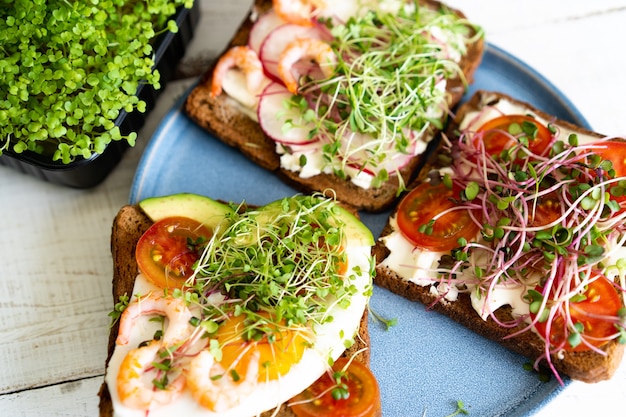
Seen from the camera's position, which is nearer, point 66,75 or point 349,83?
point 66,75

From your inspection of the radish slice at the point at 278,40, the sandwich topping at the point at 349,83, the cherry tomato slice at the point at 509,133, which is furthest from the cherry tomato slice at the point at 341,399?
the radish slice at the point at 278,40

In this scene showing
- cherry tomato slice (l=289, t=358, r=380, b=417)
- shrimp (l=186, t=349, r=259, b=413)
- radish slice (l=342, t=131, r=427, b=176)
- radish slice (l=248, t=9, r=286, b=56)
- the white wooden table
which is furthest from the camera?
radish slice (l=248, t=9, r=286, b=56)

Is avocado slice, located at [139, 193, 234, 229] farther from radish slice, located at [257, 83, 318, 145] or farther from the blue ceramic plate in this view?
radish slice, located at [257, 83, 318, 145]

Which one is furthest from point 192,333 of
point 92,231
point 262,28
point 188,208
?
point 262,28

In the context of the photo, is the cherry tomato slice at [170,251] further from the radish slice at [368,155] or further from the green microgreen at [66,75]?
the radish slice at [368,155]

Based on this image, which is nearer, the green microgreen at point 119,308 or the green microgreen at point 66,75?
the green microgreen at point 119,308

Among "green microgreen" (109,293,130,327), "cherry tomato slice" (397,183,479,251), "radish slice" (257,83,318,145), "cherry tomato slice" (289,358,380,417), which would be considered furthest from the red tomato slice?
"green microgreen" (109,293,130,327)

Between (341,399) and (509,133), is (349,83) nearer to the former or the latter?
(509,133)
